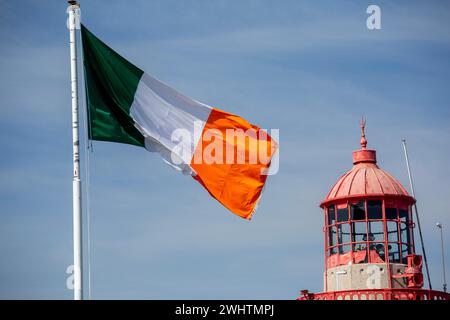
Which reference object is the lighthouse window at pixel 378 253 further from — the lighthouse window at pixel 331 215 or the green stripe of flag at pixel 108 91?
the green stripe of flag at pixel 108 91

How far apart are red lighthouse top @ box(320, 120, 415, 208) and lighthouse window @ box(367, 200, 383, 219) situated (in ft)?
1.99

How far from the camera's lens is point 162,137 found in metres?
34.6

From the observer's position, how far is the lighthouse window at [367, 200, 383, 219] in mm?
65875

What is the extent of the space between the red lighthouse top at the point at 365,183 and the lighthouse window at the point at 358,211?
57 cm

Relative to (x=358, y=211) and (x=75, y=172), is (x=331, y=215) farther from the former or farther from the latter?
(x=75, y=172)

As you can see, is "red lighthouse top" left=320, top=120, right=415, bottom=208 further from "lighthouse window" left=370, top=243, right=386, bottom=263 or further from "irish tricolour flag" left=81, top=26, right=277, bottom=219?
"irish tricolour flag" left=81, top=26, right=277, bottom=219

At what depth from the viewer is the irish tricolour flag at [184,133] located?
34312 mm

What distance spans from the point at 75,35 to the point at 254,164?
714cm

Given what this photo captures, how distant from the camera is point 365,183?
217 feet

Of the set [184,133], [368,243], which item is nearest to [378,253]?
[368,243]

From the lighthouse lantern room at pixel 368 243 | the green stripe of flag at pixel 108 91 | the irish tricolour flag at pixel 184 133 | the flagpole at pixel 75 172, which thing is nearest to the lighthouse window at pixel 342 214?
the lighthouse lantern room at pixel 368 243

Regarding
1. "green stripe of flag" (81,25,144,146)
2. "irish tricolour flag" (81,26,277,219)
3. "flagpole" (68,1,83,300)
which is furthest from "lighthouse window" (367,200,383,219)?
"flagpole" (68,1,83,300)

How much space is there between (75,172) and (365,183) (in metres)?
37.1
